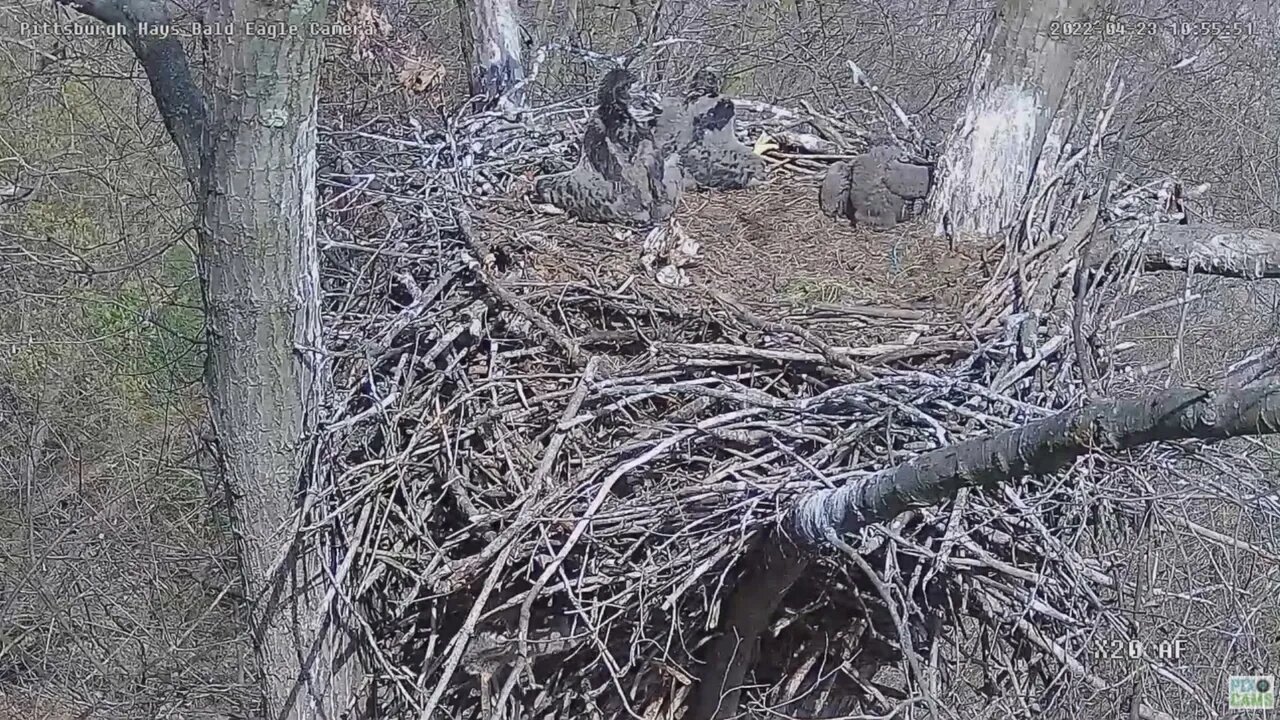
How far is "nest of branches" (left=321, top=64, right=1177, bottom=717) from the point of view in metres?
2.51

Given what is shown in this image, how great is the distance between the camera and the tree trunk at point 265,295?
86.6 inches

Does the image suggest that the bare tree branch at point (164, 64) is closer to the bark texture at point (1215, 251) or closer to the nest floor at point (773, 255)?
the nest floor at point (773, 255)

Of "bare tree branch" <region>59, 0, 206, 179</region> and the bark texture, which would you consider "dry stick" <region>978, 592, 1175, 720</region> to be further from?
"bare tree branch" <region>59, 0, 206, 179</region>

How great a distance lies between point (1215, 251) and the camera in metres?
3.24

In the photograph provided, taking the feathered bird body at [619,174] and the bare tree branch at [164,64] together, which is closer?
the bare tree branch at [164,64]

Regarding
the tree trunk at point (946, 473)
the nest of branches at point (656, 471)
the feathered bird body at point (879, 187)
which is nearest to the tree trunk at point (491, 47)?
the nest of branches at point (656, 471)

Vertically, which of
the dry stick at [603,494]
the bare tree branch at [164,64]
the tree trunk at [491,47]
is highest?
the tree trunk at [491,47]

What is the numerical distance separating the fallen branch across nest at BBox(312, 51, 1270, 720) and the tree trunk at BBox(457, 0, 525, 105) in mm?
1730

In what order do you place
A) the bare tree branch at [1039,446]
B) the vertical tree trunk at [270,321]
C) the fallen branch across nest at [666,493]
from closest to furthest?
1. the bare tree branch at [1039,446]
2. the vertical tree trunk at [270,321]
3. the fallen branch across nest at [666,493]

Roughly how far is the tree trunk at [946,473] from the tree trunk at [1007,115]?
5.03 feet

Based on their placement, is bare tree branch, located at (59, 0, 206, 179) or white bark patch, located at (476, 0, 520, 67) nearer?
bare tree branch, located at (59, 0, 206, 179)

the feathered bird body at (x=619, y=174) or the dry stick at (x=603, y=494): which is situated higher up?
the feathered bird body at (x=619, y=174)

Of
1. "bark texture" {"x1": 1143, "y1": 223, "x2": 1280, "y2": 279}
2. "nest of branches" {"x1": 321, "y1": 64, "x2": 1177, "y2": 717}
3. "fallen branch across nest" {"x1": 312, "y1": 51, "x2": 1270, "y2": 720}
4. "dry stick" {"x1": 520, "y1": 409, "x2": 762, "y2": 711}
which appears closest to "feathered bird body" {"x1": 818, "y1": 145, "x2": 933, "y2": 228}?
"nest of branches" {"x1": 321, "y1": 64, "x2": 1177, "y2": 717}

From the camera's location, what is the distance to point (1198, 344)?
4988mm
